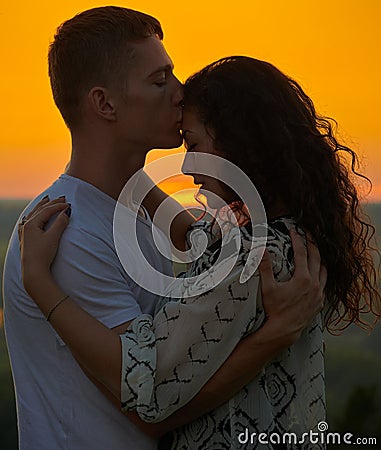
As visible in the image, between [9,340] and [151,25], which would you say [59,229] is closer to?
[9,340]

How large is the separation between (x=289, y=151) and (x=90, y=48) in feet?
2.24

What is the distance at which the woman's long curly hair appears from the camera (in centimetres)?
208

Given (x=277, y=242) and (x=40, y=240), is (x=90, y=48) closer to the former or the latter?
(x=40, y=240)

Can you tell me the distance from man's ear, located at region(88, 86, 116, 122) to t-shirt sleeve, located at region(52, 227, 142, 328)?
0.38m

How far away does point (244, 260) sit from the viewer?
1.96m

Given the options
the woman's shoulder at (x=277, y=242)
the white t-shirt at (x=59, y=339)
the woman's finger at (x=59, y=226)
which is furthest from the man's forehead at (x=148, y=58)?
the woman's shoulder at (x=277, y=242)

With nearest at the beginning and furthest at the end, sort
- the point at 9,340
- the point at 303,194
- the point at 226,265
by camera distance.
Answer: the point at 226,265 < the point at 303,194 < the point at 9,340

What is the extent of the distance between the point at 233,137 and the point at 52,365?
76 centimetres

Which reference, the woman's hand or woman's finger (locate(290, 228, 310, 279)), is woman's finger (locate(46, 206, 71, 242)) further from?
woman's finger (locate(290, 228, 310, 279))

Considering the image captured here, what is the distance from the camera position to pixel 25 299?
2.28 meters

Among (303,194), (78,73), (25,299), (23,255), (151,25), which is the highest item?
(151,25)

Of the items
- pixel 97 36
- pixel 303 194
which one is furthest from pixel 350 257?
pixel 97 36

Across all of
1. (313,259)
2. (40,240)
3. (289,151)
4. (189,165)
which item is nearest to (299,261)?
(313,259)

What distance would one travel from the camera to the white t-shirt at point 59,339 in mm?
2119
